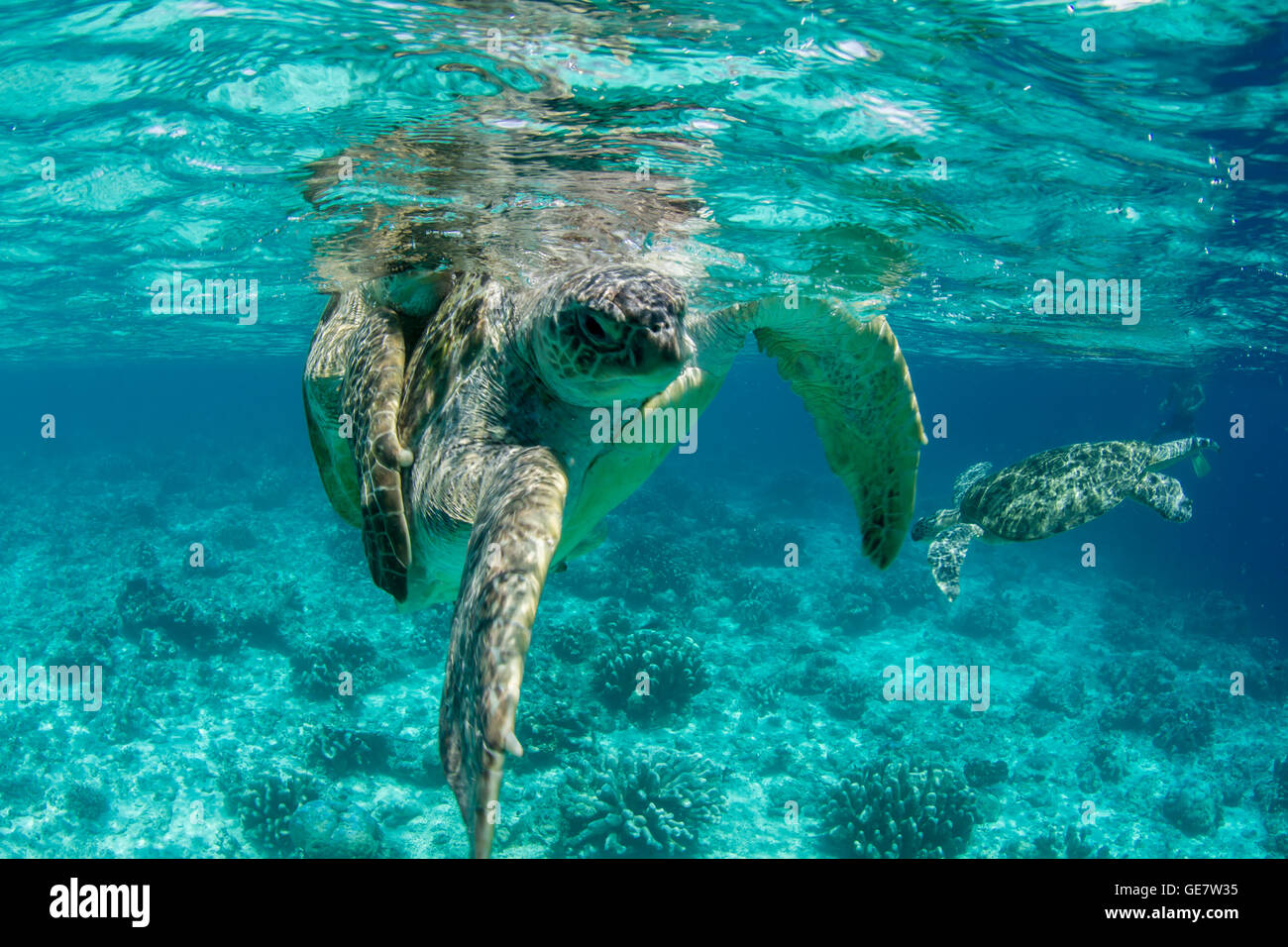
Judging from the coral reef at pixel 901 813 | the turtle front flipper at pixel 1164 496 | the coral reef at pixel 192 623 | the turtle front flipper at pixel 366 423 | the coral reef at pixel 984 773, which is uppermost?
→ the turtle front flipper at pixel 366 423

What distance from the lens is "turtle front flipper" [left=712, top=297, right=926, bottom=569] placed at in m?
4.49

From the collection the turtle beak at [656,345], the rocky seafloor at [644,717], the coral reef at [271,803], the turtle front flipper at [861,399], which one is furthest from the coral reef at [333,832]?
the turtle beak at [656,345]

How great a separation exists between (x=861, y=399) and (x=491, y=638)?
3531 mm

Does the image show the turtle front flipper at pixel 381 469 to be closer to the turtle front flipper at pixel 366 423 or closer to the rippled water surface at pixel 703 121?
the turtle front flipper at pixel 366 423

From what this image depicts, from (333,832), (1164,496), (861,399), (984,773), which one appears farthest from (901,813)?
(333,832)

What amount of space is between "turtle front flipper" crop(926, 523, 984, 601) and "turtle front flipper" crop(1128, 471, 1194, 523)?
255 cm

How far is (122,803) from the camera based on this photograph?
33.1ft

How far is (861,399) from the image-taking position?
491cm

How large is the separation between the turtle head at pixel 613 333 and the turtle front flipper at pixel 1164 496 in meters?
10.3

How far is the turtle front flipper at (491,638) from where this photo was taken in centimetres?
210

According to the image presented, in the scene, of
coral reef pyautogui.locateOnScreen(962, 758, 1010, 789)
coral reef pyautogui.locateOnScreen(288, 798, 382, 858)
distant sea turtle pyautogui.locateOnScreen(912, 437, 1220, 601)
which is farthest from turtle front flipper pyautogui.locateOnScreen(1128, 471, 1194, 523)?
coral reef pyautogui.locateOnScreen(288, 798, 382, 858)

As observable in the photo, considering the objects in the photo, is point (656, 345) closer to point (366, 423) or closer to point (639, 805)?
point (366, 423)

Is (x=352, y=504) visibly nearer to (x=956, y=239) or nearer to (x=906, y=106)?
(x=906, y=106)

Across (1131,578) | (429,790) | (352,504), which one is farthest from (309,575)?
(1131,578)
